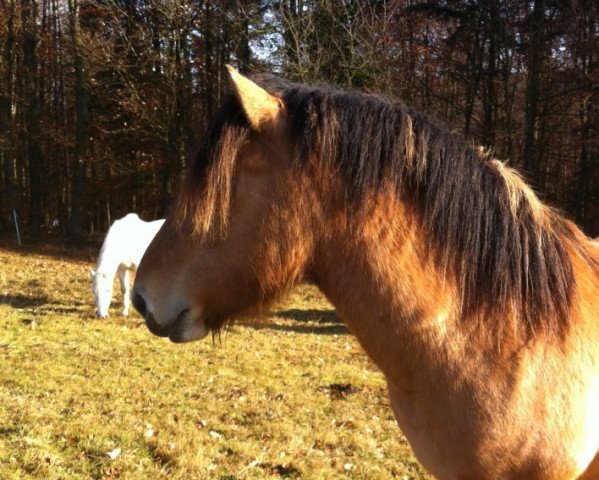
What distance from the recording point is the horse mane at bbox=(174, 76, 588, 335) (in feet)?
5.50

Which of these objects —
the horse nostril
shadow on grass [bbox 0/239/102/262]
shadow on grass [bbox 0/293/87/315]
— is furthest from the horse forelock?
shadow on grass [bbox 0/239/102/262]

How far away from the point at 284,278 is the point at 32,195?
23844 millimetres

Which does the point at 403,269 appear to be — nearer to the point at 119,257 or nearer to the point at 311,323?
the point at 311,323

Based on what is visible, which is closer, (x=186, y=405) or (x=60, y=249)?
(x=186, y=405)

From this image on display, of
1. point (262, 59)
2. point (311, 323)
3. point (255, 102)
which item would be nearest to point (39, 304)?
point (311, 323)

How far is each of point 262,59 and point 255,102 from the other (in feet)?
37.3

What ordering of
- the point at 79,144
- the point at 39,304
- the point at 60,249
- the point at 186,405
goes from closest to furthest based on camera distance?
the point at 186,405 < the point at 39,304 < the point at 60,249 < the point at 79,144

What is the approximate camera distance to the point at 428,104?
56.0 feet

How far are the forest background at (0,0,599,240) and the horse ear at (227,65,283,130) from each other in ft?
37.1

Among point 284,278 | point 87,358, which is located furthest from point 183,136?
point 284,278

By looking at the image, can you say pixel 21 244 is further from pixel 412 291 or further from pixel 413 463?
pixel 412 291

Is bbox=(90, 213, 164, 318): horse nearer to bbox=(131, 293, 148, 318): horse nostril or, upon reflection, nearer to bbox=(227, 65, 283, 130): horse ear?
bbox=(131, 293, 148, 318): horse nostril

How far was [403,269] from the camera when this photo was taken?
5.52 feet

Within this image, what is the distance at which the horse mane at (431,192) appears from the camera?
1676 millimetres
